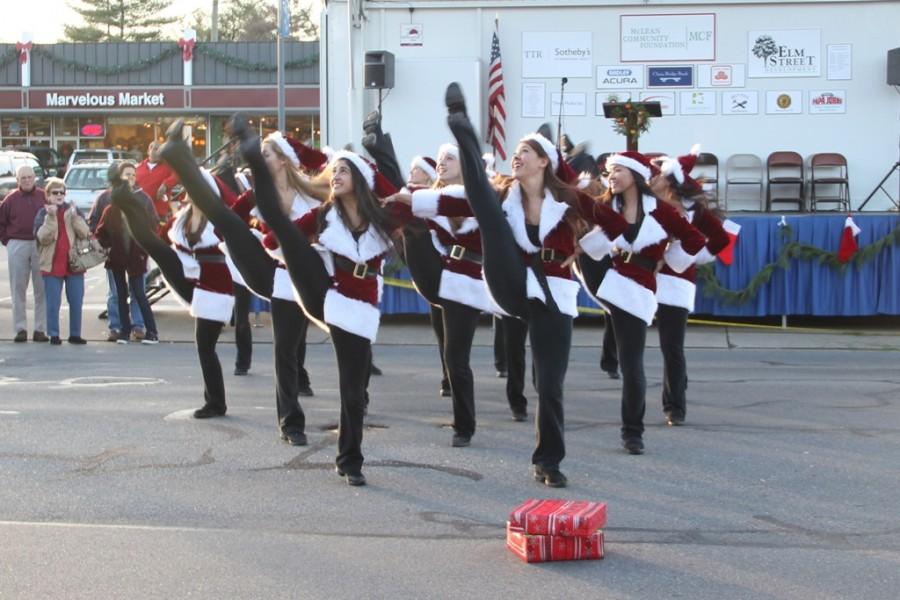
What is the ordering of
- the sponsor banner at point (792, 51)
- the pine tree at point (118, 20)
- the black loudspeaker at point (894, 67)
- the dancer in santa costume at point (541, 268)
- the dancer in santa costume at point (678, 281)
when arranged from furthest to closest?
the pine tree at point (118, 20), the sponsor banner at point (792, 51), the black loudspeaker at point (894, 67), the dancer in santa costume at point (678, 281), the dancer in santa costume at point (541, 268)

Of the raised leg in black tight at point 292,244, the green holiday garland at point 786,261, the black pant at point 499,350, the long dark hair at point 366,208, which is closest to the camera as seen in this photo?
the raised leg in black tight at point 292,244

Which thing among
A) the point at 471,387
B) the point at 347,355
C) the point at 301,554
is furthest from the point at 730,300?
the point at 301,554

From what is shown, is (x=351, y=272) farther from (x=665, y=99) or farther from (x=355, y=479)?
(x=665, y=99)

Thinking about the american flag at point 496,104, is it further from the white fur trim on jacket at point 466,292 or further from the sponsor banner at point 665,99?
the white fur trim on jacket at point 466,292

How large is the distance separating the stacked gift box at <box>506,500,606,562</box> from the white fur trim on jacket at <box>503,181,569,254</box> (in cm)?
188

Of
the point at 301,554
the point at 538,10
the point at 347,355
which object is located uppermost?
the point at 538,10

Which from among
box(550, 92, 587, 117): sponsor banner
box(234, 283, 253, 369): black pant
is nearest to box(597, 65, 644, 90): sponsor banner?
box(550, 92, 587, 117): sponsor banner

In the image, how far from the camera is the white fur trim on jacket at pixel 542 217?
289 inches

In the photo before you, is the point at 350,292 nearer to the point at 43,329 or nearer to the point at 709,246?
the point at 709,246

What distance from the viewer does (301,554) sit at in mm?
5918

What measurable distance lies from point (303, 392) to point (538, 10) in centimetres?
955

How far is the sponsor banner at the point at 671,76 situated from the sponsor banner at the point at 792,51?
1.00m

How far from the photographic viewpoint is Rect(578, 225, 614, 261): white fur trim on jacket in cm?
802

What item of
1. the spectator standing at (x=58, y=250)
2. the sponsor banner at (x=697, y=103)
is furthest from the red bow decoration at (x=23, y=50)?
the spectator standing at (x=58, y=250)
